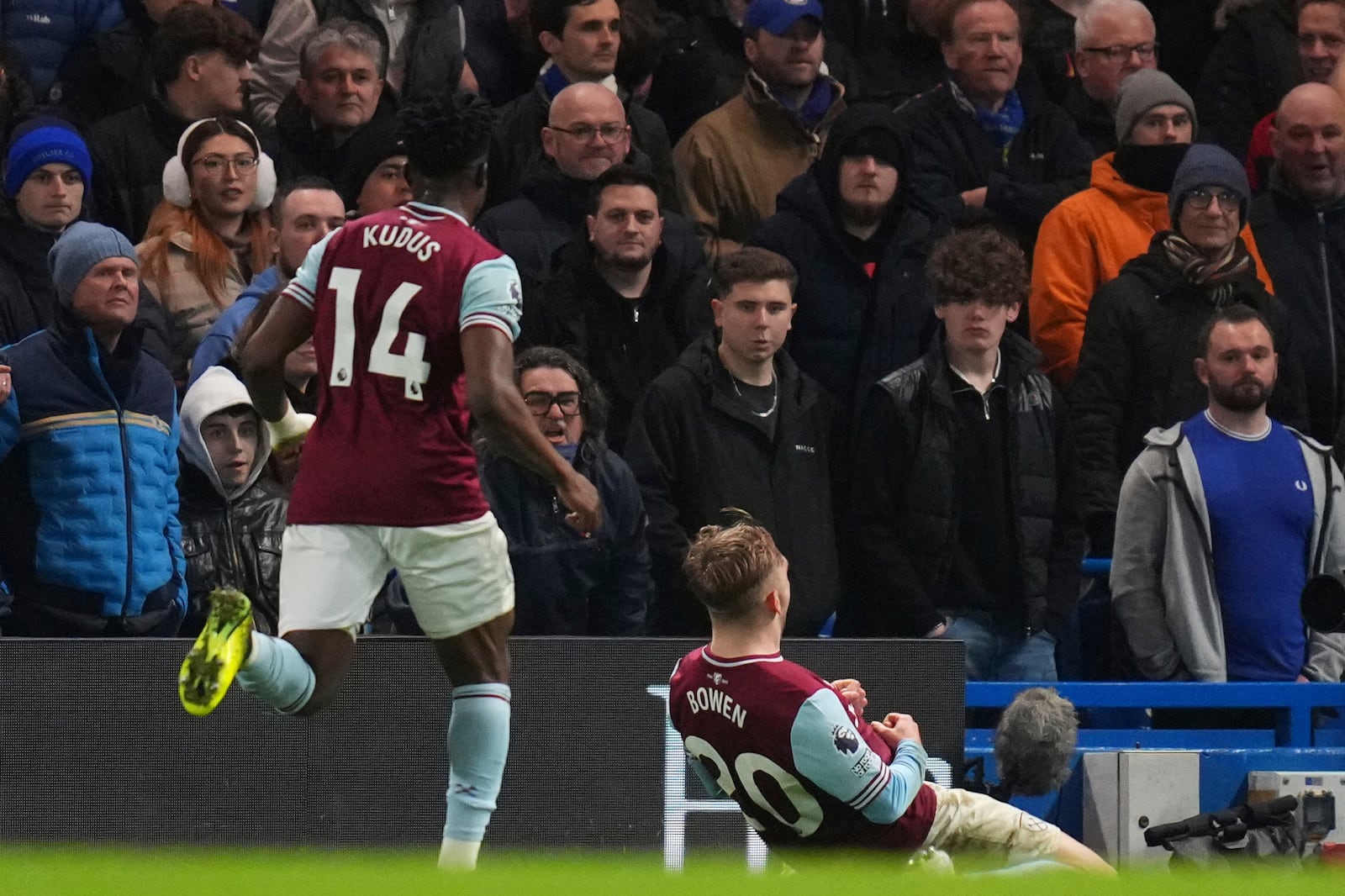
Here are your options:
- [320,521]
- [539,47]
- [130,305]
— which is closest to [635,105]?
[539,47]

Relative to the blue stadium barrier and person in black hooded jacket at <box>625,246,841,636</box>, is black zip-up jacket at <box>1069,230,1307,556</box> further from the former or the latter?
person in black hooded jacket at <box>625,246,841,636</box>

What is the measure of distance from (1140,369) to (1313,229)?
4.63 ft

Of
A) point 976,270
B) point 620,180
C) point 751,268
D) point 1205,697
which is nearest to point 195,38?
point 620,180

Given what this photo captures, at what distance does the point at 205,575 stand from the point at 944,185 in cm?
398

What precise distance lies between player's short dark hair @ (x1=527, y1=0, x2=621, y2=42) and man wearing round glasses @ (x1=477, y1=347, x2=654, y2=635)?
2511 mm

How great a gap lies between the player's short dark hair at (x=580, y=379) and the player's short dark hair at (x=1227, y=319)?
8.23 ft

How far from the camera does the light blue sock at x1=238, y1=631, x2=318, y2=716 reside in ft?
20.0

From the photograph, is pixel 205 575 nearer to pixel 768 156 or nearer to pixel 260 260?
pixel 260 260

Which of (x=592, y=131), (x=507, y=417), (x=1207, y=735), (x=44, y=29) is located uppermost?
(x=44, y=29)

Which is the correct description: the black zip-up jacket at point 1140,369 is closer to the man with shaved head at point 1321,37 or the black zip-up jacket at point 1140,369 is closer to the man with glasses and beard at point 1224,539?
the man with glasses and beard at point 1224,539

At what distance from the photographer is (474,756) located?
21.3ft

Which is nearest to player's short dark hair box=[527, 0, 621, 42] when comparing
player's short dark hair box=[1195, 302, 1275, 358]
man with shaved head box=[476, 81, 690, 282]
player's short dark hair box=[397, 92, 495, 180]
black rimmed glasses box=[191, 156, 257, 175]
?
man with shaved head box=[476, 81, 690, 282]

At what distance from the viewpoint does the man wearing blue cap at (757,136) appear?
1062 cm

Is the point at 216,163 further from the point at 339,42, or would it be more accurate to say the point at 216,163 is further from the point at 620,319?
the point at 620,319
